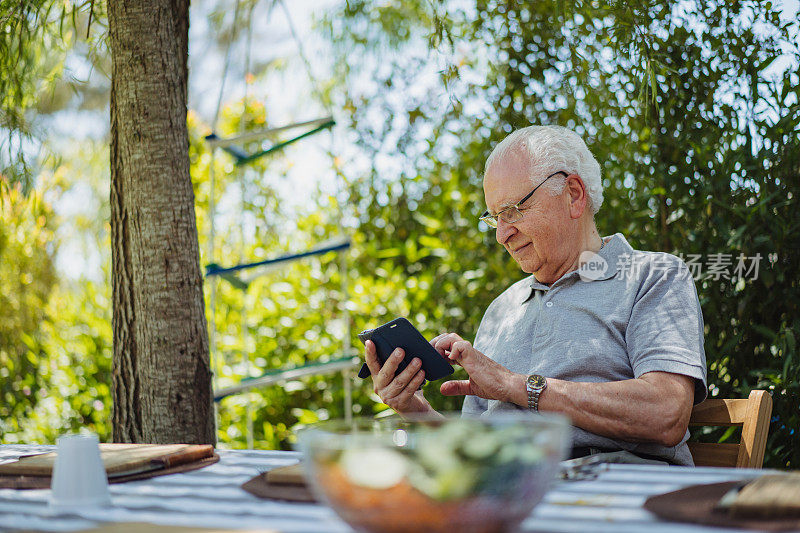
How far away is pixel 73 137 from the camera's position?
8.05 metres

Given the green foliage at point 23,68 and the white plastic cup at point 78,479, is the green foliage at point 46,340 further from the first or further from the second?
the white plastic cup at point 78,479

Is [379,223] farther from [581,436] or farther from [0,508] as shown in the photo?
[0,508]

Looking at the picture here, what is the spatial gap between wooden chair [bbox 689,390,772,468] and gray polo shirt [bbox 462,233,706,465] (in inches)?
1.6

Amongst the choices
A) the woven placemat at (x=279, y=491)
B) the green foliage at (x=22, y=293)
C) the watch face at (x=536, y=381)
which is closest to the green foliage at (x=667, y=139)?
the watch face at (x=536, y=381)

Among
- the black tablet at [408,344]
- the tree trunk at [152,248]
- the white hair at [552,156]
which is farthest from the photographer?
the tree trunk at [152,248]

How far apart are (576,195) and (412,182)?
83.4 inches

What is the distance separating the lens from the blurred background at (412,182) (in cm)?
229

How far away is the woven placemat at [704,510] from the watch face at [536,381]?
597mm

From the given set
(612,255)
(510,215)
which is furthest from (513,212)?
(612,255)

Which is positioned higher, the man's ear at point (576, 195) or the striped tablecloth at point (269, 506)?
the man's ear at point (576, 195)

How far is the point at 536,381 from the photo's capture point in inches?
65.9

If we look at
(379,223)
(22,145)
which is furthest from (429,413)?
(379,223)

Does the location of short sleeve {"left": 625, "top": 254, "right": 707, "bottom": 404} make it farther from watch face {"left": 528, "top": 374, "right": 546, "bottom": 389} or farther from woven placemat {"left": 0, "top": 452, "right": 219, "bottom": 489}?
woven placemat {"left": 0, "top": 452, "right": 219, "bottom": 489}

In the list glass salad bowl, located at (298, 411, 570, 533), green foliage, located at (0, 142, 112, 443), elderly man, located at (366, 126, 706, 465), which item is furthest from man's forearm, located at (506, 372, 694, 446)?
green foliage, located at (0, 142, 112, 443)
